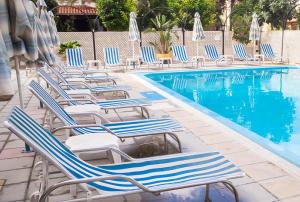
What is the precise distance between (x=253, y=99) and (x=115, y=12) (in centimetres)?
1168

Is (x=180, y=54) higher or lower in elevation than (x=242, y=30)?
lower

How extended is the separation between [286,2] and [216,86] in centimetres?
1269

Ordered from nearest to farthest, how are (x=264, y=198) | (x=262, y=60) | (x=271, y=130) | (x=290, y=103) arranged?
1. (x=264, y=198)
2. (x=271, y=130)
3. (x=290, y=103)
4. (x=262, y=60)

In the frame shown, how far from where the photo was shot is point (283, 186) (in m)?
2.89

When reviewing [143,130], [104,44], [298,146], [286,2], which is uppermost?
[286,2]

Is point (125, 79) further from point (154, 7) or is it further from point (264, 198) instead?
point (154, 7)

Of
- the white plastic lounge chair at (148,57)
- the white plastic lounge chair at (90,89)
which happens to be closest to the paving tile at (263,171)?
the white plastic lounge chair at (90,89)

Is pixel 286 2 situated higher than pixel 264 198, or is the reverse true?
pixel 286 2

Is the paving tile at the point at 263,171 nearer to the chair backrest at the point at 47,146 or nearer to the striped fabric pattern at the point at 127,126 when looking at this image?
the striped fabric pattern at the point at 127,126

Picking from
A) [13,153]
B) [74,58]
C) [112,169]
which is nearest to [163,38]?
[74,58]

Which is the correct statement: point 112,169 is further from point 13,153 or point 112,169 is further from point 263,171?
point 13,153

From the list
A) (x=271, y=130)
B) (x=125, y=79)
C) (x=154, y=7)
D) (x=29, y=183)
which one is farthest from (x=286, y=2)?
(x=29, y=183)

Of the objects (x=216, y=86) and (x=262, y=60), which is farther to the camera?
(x=262, y=60)

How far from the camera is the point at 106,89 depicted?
19.6 ft
